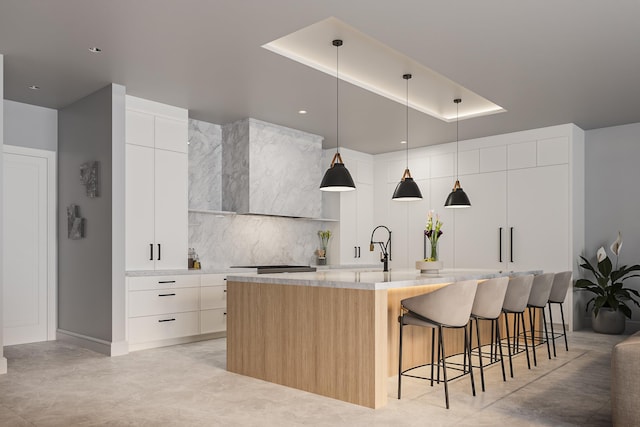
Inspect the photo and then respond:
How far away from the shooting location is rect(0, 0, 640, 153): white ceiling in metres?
3.52

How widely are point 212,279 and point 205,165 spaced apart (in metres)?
1.57

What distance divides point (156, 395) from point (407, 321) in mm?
1845

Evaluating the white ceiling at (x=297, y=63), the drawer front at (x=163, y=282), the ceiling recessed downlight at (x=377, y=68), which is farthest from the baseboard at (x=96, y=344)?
the ceiling recessed downlight at (x=377, y=68)

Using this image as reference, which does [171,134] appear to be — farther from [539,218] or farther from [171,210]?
[539,218]

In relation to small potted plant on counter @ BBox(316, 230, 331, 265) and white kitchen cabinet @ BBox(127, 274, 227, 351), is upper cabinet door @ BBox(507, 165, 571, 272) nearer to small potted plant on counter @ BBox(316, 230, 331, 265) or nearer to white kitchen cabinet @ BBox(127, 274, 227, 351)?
small potted plant on counter @ BBox(316, 230, 331, 265)

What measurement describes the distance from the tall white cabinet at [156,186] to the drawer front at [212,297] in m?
0.43

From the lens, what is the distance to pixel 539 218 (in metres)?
6.83

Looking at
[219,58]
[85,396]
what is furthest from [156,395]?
[219,58]

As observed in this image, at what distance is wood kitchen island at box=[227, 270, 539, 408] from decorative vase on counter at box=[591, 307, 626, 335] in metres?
2.80

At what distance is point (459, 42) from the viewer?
4.05 m

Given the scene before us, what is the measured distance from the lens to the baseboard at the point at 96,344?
5020 millimetres

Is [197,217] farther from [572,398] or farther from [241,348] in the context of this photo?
[572,398]

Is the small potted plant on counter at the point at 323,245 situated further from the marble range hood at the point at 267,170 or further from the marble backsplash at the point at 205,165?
the marble backsplash at the point at 205,165

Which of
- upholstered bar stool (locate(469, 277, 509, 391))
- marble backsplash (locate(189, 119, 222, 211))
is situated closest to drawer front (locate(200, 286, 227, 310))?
marble backsplash (locate(189, 119, 222, 211))
